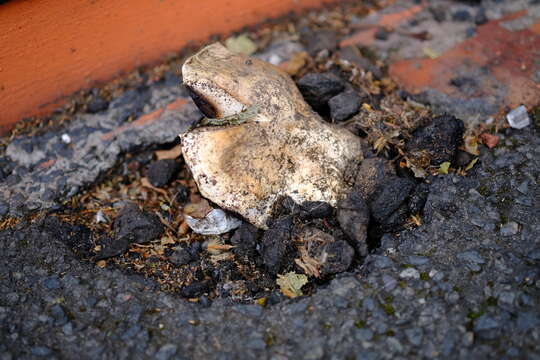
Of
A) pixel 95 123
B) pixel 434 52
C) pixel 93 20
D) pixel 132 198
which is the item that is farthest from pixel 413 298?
pixel 93 20

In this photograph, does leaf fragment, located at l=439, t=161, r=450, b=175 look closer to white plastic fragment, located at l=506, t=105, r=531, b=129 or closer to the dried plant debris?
the dried plant debris

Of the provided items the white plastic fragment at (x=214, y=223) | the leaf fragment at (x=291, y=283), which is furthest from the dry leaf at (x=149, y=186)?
the leaf fragment at (x=291, y=283)

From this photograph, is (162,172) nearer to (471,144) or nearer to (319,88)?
(319,88)

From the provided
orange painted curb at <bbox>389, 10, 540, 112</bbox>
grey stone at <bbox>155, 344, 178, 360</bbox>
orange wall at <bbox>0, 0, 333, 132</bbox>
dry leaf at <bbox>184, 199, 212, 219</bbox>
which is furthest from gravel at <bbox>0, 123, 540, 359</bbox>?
orange wall at <bbox>0, 0, 333, 132</bbox>

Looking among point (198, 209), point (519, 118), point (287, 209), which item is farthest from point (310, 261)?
point (519, 118)

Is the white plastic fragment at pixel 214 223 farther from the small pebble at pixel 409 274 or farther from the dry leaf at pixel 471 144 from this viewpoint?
the dry leaf at pixel 471 144
